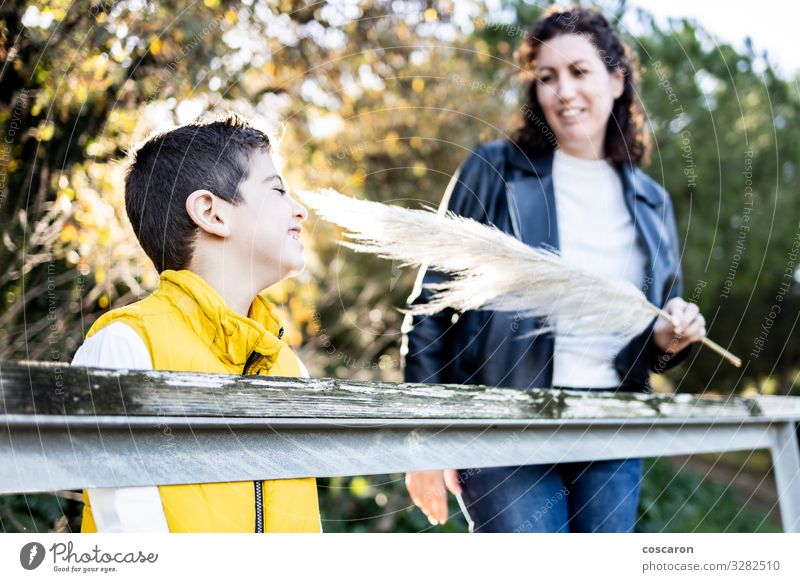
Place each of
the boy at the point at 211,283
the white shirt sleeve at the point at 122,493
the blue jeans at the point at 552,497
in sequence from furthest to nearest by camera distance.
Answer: the blue jeans at the point at 552,497 → the boy at the point at 211,283 → the white shirt sleeve at the point at 122,493

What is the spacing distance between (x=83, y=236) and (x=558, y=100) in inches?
54.6

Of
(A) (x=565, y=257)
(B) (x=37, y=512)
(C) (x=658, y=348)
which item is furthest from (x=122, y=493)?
(B) (x=37, y=512)

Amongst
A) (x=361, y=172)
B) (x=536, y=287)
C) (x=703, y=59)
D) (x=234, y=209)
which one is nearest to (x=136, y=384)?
(x=234, y=209)

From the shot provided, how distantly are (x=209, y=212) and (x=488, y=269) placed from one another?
52 centimetres

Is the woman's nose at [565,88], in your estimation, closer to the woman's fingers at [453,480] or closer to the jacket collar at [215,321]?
the woman's fingers at [453,480]

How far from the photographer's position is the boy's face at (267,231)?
138 centimetres

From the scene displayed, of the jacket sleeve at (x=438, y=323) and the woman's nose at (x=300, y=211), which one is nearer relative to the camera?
the woman's nose at (x=300, y=211)

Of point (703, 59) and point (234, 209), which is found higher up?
point (703, 59)

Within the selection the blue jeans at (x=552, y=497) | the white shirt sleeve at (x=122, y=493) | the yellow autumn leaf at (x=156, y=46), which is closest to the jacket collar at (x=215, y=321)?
the white shirt sleeve at (x=122, y=493)

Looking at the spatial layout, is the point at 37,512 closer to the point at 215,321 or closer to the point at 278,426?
the point at 215,321

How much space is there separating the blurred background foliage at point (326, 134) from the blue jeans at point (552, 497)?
28 cm

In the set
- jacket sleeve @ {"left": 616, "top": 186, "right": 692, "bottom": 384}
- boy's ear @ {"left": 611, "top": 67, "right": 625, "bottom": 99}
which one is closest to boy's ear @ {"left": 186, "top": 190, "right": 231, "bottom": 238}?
jacket sleeve @ {"left": 616, "top": 186, "right": 692, "bottom": 384}
